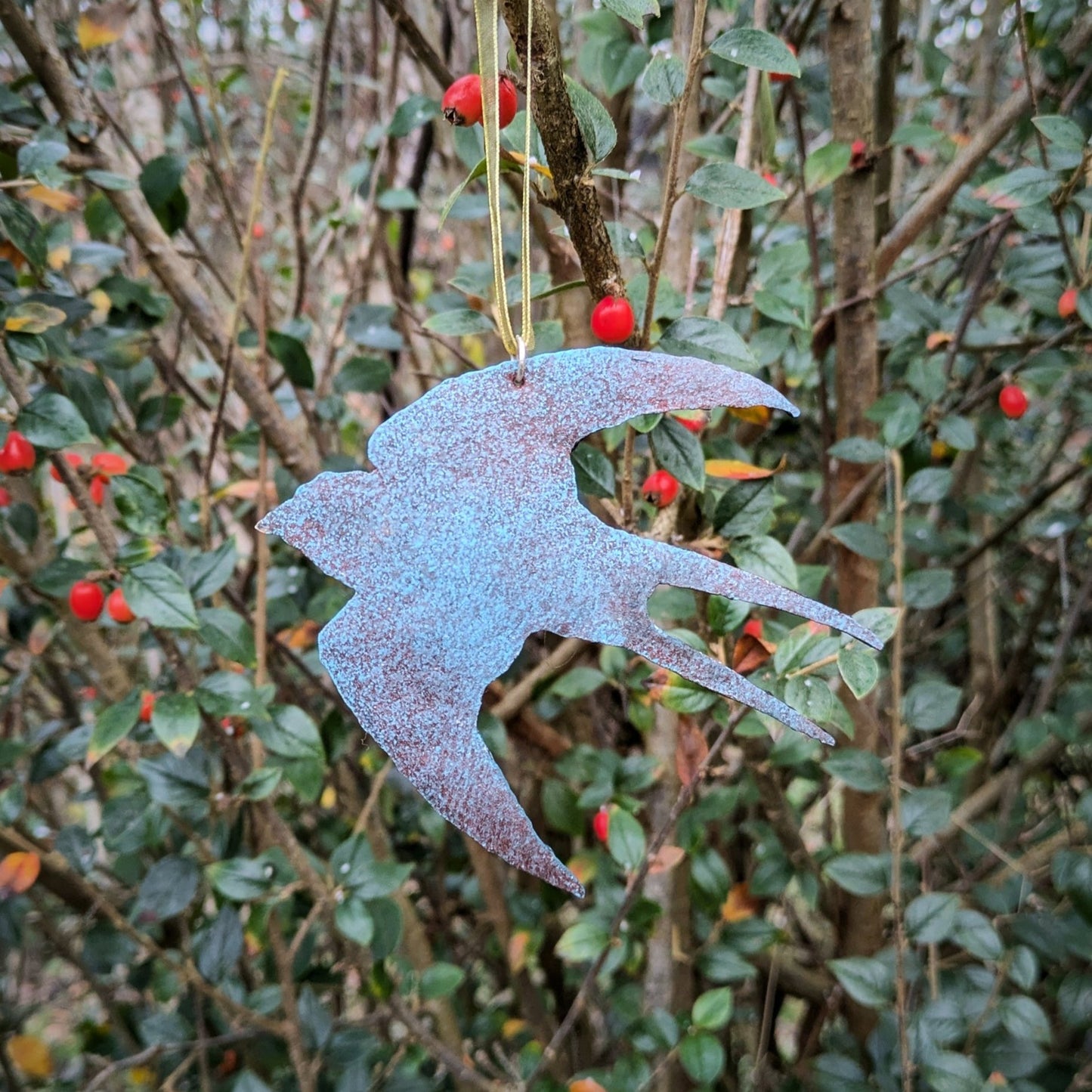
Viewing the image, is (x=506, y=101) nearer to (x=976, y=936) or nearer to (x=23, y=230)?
(x=23, y=230)

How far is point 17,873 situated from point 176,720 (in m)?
0.32

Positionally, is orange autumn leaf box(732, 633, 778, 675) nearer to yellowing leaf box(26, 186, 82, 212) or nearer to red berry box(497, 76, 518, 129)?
red berry box(497, 76, 518, 129)

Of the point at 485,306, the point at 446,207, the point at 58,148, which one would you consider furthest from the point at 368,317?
the point at 446,207

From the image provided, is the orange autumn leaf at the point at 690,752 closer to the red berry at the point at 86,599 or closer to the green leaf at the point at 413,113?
the red berry at the point at 86,599

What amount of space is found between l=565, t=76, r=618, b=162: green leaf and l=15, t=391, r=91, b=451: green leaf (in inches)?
14.8

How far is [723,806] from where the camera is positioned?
0.77 m

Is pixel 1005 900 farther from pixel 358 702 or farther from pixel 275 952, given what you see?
pixel 358 702

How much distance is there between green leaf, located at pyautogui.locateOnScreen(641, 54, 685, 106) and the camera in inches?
15.4

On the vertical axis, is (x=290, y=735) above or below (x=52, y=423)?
below

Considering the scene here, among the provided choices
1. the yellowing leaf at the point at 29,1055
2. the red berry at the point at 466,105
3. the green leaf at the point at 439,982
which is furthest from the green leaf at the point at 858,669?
the yellowing leaf at the point at 29,1055

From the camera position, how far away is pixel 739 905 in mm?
863

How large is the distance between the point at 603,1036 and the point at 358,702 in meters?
0.94

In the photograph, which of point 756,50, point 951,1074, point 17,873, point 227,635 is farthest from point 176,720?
point 951,1074

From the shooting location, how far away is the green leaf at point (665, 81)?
39cm
